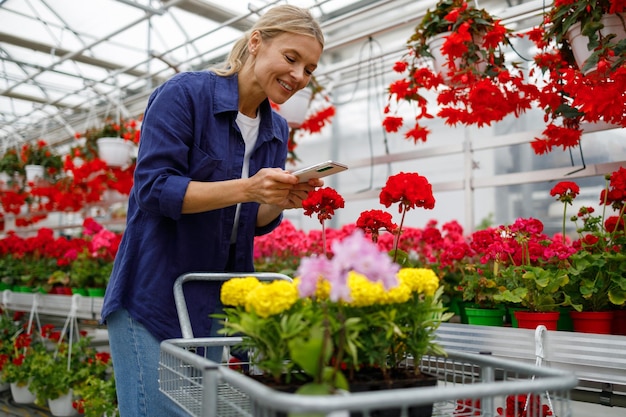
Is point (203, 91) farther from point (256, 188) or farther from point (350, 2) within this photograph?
point (350, 2)

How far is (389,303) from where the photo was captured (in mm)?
743

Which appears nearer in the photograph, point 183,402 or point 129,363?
point 183,402

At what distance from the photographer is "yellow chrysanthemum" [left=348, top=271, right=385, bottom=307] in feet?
2.29

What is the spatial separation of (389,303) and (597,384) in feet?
2.88

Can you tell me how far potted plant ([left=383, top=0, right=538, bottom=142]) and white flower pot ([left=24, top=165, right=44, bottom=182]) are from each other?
4854 millimetres

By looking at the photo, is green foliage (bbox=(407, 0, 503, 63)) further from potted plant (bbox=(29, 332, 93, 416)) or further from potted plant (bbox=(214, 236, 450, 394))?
potted plant (bbox=(29, 332, 93, 416))

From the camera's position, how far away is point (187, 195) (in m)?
1.05

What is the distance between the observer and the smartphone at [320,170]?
92 cm

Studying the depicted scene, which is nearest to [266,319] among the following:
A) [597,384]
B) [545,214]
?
[597,384]

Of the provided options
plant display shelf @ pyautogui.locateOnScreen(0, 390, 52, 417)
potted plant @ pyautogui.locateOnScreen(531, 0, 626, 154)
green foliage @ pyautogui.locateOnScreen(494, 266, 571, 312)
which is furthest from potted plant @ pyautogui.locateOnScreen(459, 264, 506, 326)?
plant display shelf @ pyautogui.locateOnScreen(0, 390, 52, 417)

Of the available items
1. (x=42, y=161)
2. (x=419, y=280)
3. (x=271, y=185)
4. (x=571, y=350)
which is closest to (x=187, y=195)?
(x=271, y=185)

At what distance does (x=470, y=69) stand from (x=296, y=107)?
119cm

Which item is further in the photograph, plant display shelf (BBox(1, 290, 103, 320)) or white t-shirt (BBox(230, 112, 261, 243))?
plant display shelf (BBox(1, 290, 103, 320))

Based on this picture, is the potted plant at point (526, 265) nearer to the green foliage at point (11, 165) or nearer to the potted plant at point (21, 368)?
the potted plant at point (21, 368)
